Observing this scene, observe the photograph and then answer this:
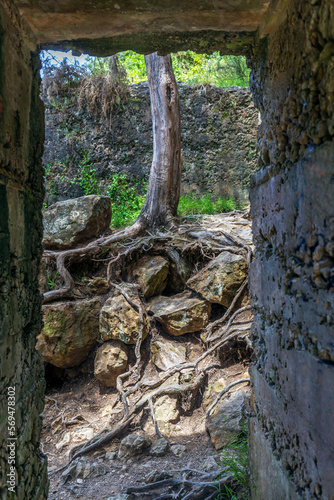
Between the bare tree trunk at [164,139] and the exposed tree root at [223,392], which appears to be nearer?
the exposed tree root at [223,392]

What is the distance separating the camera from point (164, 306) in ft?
14.8

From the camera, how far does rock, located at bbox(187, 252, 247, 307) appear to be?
4.28 m

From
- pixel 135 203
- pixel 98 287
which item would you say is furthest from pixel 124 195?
pixel 98 287

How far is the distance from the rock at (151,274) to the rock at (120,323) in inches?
15.5

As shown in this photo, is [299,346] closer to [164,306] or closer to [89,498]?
[89,498]

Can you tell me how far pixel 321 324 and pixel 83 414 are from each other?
3.66m

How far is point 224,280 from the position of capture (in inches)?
169

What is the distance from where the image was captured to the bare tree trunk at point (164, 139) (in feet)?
18.7

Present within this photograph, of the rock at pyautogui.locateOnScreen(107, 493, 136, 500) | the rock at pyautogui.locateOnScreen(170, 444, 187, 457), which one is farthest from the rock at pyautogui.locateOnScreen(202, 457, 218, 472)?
the rock at pyautogui.locateOnScreen(107, 493, 136, 500)

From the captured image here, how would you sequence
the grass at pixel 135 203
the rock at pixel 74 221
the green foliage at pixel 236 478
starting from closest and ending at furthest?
1. the green foliage at pixel 236 478
2. the rock at pixel 74 221
3. the grass at pixel 135 203

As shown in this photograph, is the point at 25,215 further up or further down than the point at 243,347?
further up

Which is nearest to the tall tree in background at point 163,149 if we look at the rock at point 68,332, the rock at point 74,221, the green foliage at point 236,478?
the rock at point 74,221

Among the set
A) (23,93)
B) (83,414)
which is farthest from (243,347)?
(23,93)

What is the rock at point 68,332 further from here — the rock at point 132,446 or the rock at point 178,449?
the rock at point 178,449
